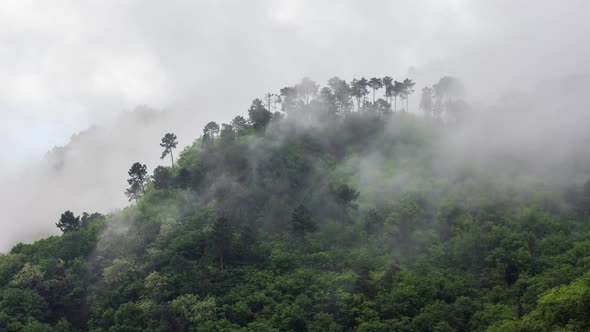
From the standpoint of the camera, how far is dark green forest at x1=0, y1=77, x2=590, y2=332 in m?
74.5

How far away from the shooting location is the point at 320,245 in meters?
90.4

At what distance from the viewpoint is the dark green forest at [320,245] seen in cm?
7450

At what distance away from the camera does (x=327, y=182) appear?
346ft

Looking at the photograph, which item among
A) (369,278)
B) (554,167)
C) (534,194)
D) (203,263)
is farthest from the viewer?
(554,167)

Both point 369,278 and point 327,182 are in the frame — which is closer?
point 369,278

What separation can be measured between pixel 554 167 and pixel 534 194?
1260 centimetres

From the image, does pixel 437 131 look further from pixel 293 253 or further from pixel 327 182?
pixel 293 253

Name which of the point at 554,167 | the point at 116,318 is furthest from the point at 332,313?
the point at 554,167

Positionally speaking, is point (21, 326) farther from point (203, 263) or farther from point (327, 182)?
point (327, 182)

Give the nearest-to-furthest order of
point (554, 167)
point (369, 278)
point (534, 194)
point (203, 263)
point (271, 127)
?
point (369, 278) < point (203, 263) < point (534, 194) < point (554, 167) < point (271, 127)

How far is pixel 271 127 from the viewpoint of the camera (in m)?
122

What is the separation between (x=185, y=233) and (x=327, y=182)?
78.0 feet

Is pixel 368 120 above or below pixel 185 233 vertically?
above

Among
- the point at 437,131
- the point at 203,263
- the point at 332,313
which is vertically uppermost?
the point at 437,131
